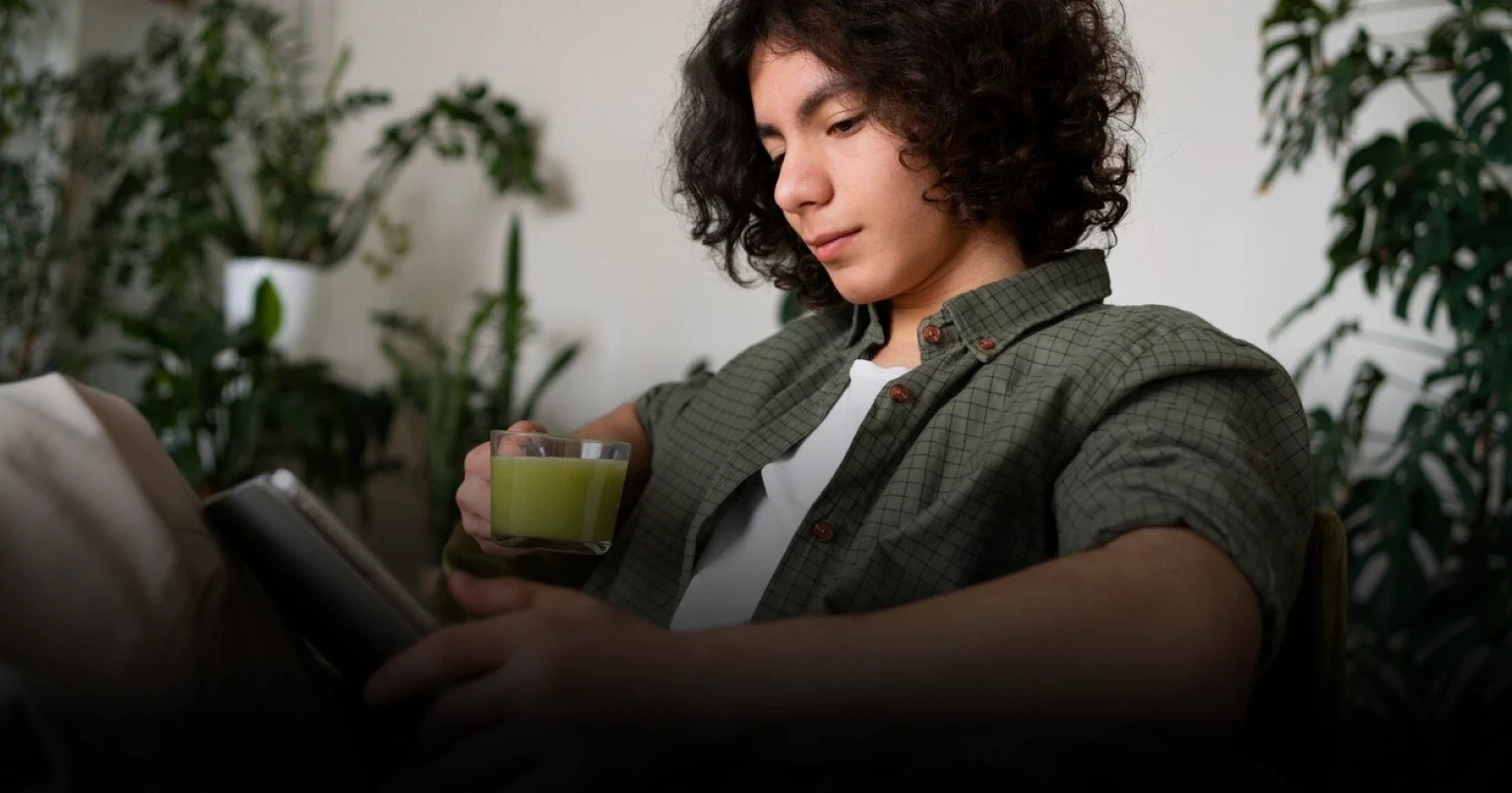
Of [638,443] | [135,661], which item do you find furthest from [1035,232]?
[135,661]

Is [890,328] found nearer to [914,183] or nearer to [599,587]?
[914,183]

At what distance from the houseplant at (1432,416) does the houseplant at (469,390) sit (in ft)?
6.62

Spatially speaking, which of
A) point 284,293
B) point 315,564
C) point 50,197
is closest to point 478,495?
point 315,564

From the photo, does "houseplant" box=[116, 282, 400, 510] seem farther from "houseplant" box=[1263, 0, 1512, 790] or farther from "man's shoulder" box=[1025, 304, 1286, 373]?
"man's shoulder" box=[1025, 304, 1286, 373]

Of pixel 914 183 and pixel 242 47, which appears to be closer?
pixel 914 183

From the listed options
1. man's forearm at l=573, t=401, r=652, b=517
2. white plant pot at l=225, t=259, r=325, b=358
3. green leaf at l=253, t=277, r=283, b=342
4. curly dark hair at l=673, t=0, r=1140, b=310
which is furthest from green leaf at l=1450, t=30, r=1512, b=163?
white plant pot at l=225, t=259, r=325, b=358

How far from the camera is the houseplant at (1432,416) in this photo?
1741 millimetres

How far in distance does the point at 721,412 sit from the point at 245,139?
3485 millimetres

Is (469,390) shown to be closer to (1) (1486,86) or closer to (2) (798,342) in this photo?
(2) (798,342)

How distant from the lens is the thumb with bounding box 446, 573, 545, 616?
0.66m

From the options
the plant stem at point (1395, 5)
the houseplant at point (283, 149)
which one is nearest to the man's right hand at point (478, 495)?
the plant stem at point (1395, 5)

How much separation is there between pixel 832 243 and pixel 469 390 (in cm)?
237

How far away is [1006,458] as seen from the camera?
3.06 ft

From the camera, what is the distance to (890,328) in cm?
129
